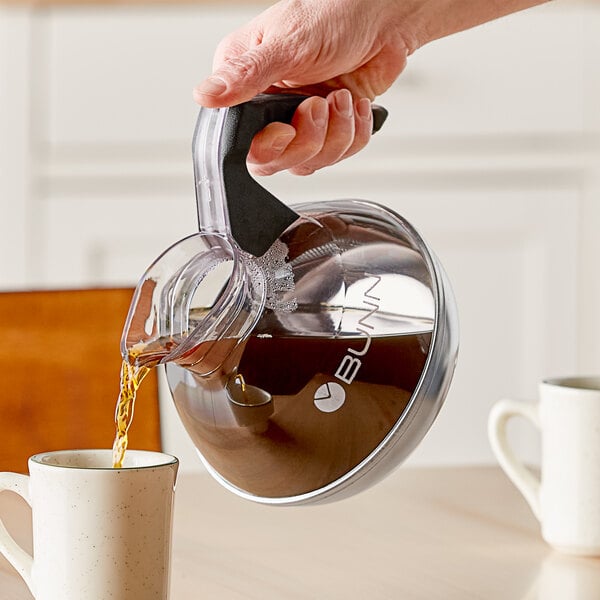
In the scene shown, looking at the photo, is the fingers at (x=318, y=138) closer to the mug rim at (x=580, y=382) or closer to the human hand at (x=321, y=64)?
the human hand at (x=321, y=64)

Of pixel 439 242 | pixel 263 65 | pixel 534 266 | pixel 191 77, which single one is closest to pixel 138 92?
pixel 191 77

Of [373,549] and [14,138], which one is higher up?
[14,138]

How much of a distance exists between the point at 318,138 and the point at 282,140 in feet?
0.31

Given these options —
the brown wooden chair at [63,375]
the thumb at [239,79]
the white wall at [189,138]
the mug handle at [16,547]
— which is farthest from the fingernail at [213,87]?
the white wall at [189,138]

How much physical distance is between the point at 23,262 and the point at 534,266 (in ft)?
2.32

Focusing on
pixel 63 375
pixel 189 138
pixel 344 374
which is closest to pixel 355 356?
pixel 344 374

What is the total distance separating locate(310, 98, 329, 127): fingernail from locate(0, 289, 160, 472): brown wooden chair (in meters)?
0.33

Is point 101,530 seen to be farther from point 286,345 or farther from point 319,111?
point 319,111

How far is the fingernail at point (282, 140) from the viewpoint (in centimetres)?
65

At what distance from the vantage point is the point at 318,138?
752mm

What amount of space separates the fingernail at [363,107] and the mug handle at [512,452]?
0.22 m

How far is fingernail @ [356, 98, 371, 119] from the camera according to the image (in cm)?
78

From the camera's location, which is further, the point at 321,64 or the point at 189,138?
the point at 189,138

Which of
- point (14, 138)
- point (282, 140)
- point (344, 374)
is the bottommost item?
point (344, 374)
